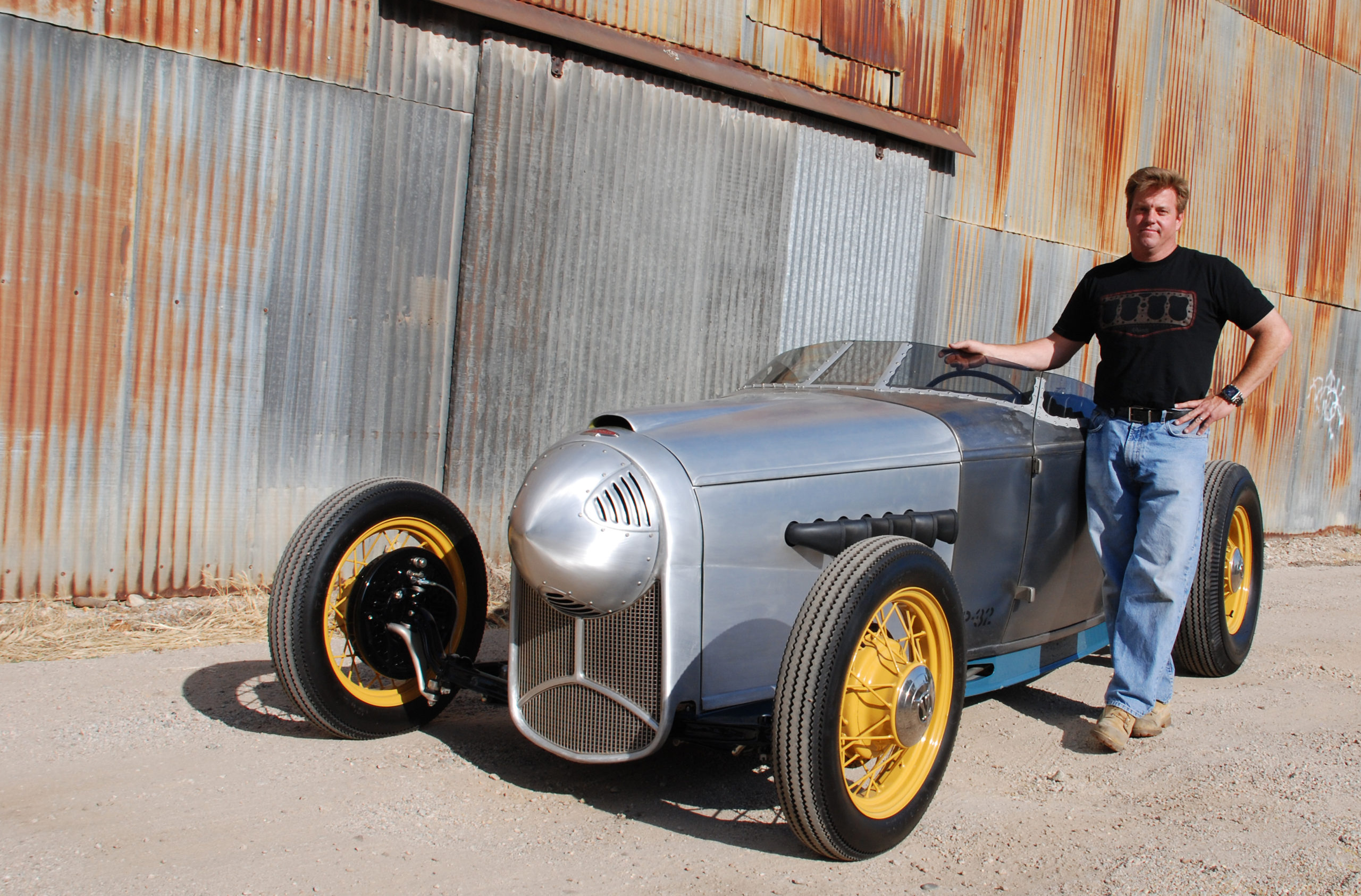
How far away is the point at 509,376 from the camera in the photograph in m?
6.66

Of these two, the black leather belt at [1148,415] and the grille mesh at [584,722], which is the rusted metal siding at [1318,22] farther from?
the grille mesh at [584,722]

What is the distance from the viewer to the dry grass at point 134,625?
16.0 feet

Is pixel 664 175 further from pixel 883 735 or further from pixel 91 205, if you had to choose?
pixel 883 735

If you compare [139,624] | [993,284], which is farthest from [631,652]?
[993,284]

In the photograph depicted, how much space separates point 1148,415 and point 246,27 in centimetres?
501

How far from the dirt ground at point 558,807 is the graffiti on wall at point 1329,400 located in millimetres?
9831

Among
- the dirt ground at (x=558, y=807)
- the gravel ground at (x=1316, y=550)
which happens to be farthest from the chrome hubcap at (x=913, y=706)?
the gravel ground at (x=1316, y=550)

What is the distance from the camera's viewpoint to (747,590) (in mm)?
3297

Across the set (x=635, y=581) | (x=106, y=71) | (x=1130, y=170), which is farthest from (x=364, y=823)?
(x=1130, y=170)

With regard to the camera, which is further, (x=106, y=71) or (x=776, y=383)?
(x=106, y=71)

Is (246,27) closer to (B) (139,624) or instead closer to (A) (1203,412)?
(B) (139,624)

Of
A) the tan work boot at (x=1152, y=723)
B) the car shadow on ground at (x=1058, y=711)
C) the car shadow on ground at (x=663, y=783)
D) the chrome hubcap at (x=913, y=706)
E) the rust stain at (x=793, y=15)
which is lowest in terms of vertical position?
the car shadow on ground at (x=663, y=783)

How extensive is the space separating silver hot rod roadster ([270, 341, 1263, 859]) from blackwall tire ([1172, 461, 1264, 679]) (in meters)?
1.05

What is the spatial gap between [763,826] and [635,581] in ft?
2.91
